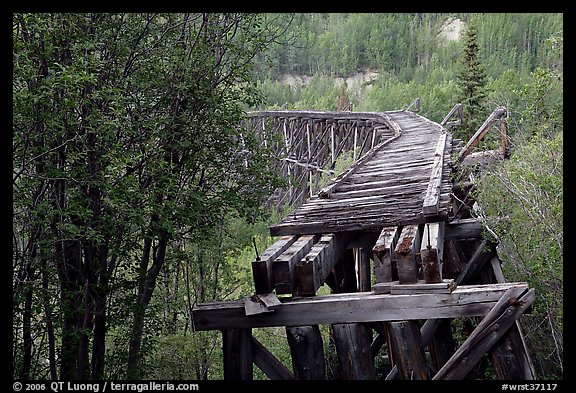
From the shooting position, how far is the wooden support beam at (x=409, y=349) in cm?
294

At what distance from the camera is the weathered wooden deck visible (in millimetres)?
3924

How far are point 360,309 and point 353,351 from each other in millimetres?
263

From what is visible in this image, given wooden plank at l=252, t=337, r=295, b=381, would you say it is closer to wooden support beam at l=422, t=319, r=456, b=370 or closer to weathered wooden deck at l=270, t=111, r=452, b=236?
weathered wooden deck at l=270, t=111, r=452, b=236

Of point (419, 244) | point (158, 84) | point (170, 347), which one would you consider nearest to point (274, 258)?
point (419, 244)

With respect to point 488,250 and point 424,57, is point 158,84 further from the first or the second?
point 424,57

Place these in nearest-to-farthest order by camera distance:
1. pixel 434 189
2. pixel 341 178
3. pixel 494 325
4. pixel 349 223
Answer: pixel 494 325
pixel 349 223
pixel 434 189
pixel 341 178

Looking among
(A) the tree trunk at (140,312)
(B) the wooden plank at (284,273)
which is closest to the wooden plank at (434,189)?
(B) the wooden plank at (284,273)

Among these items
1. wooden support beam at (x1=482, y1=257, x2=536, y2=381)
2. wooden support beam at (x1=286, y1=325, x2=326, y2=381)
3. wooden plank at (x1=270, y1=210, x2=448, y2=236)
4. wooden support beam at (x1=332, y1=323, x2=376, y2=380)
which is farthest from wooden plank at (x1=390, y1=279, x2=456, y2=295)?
wooden plank at (x1=270, y1=210, x2=448, y2=236)

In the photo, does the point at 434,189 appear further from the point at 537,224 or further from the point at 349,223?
the point at 537,224

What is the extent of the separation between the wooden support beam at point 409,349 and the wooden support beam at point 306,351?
41 centimetres

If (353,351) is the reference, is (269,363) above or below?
below

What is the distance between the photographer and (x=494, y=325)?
280 cm

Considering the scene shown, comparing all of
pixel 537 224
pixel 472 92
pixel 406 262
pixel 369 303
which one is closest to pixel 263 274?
pixel 369 303

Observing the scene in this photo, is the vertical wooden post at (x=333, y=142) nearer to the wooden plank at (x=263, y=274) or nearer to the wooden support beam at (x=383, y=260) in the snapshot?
the wooden support beam at (x=383, y=260)
